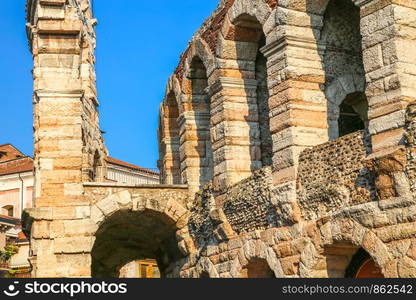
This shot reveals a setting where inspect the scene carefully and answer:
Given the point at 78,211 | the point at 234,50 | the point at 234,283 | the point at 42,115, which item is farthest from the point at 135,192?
the point at 234,283

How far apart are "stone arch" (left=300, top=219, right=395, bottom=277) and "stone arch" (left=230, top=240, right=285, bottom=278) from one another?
81 cm

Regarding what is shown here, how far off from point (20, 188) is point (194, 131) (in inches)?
1044

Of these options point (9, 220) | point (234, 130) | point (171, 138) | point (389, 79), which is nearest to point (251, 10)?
point (234, 130)

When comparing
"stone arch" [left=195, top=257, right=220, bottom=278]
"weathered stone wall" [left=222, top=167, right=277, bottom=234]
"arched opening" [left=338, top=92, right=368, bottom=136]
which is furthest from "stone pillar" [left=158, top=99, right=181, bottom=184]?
"weathered stone wall" [left=222, top=167, right=277, bottom=234]

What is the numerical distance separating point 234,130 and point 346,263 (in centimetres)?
392

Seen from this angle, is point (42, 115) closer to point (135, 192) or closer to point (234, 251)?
point (135, 192)

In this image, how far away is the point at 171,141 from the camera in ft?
66.8

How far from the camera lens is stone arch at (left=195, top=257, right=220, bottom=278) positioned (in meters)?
15.5

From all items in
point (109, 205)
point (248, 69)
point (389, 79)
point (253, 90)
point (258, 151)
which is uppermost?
point (248, 69)

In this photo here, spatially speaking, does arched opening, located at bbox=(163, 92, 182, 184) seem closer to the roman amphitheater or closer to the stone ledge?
the roman amphitheater

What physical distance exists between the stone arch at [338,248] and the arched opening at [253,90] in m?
3.40

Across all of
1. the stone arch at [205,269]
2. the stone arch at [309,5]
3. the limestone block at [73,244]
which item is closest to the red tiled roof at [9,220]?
the limestone block at [73,244]

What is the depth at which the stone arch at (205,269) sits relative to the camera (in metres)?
15.5

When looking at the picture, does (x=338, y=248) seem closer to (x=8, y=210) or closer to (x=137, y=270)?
(x=137, y=270)
